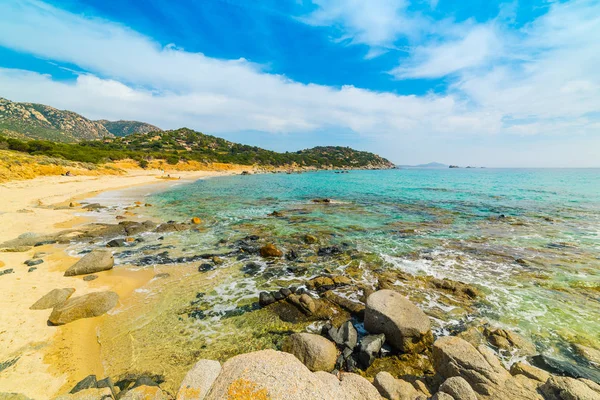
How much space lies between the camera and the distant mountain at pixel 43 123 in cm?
10678

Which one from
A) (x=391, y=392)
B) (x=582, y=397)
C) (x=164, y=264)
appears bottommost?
(x=164, y=264)

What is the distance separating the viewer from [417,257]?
12375 mm

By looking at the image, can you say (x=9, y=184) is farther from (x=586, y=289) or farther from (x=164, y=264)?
(x=586, y=289)

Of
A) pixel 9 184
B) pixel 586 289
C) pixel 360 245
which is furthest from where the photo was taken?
pixel 9 184

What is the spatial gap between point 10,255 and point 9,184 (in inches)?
1012

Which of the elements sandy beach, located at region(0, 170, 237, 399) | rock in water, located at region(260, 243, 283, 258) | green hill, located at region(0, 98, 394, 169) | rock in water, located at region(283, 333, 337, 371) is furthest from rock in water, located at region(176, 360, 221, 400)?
green hill, located at region(0, 98, 394, 169)

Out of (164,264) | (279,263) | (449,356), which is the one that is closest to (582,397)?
(449,356)

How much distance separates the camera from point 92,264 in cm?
995

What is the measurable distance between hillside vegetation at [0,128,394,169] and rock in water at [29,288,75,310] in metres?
58.3

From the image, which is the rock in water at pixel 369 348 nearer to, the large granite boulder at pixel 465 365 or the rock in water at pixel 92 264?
the large granite boulder at pixel 465 365

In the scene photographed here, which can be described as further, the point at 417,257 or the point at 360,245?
the point at 360,245

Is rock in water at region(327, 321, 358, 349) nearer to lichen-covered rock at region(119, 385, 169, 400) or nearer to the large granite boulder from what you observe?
the large granite boulder

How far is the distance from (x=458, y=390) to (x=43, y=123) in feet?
632

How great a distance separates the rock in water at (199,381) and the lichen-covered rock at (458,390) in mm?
3914
